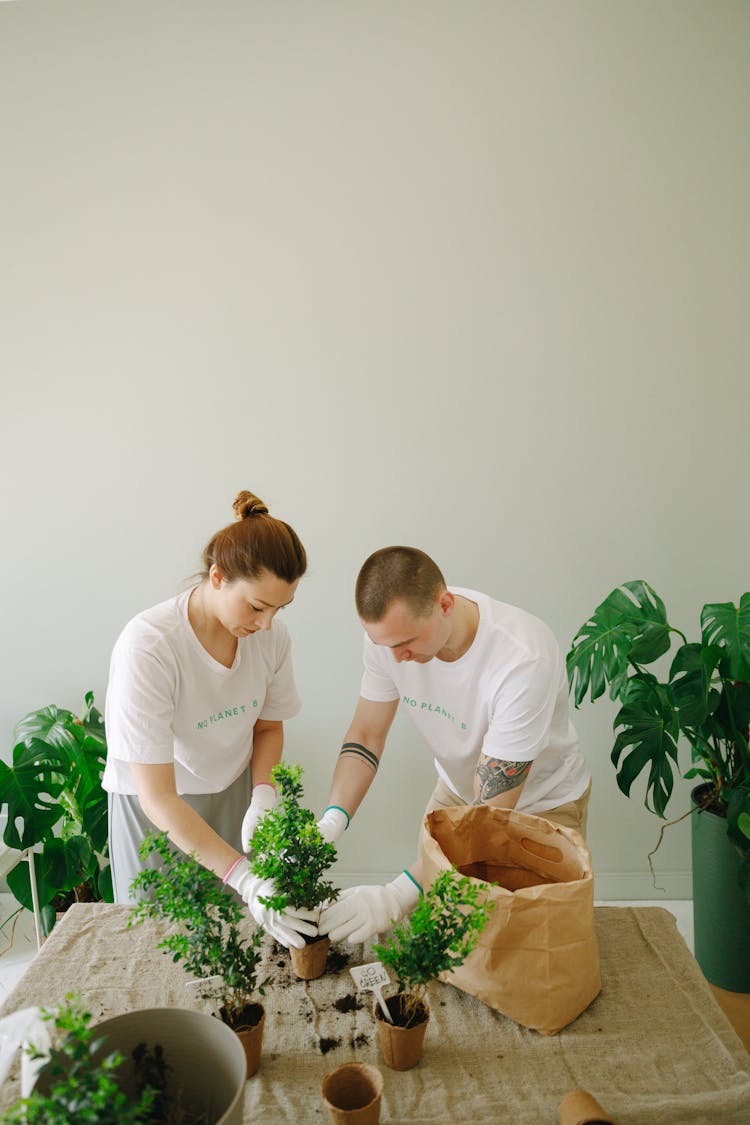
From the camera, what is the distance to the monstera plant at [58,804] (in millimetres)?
2320

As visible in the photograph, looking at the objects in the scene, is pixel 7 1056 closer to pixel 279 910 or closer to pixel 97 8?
pixel 279 910

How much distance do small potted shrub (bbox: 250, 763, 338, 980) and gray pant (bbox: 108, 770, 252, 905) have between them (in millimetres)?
647

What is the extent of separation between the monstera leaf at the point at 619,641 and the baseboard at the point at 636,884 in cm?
98

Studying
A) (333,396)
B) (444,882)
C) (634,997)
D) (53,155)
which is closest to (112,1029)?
(444,882)

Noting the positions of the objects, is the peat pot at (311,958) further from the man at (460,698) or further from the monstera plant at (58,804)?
the monstera plant at (58,804)

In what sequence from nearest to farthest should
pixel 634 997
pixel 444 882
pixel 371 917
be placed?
1. pixel 444 882
2. pixel 634 997
3. pixel 371 917

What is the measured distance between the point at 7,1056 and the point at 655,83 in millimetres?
2958

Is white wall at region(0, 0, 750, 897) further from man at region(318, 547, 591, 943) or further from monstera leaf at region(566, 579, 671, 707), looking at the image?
man at region(318, 547, 591, 943)

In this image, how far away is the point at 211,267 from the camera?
2.59 m

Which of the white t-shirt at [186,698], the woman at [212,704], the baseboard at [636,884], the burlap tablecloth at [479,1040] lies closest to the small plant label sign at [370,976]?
the burlap tablecloth at [479,1040]

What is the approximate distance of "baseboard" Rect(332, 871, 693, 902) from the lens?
2799 millimetres

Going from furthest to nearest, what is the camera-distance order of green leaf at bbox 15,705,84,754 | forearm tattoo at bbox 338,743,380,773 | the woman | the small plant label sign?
1. green leaf at bbox 15,705,84,754
2. forearm tattoo at bbox 338,743,380,773
3. the woman
4. the small plant label sign

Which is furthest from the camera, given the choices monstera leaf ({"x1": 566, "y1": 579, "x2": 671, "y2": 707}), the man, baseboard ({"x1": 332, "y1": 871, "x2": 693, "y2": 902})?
baseboard ({"x1": 332, "y1": 871, "x2": 693, "y2": 902})

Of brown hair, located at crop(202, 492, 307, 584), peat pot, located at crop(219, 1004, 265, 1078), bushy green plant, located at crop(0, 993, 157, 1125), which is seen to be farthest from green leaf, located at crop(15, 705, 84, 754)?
bushy green plant, located at crop(0, 993, 157, 1125)
